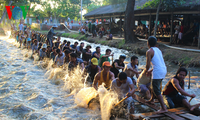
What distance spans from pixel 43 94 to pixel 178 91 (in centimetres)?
467

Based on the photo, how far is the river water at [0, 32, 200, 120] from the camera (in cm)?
564

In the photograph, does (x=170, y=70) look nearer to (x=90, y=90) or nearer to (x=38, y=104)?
(x=90, y=90)

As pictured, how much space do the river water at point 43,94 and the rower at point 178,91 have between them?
0.73 metres

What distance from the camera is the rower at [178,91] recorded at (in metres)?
4.51

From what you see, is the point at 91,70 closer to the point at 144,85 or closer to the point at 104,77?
the point at 104,77

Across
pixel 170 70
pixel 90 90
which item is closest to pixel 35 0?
pixel 170 70

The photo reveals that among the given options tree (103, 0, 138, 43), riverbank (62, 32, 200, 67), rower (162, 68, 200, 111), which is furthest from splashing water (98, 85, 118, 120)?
tree (103, 0, 138, 43)

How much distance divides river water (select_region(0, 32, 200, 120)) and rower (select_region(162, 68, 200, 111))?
28.6 inches

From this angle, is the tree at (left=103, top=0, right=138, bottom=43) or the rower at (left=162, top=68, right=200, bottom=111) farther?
the tree at (left=103, top=0, right=138, bottom=43)

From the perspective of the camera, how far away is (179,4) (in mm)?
12484

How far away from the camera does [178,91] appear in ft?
15.0

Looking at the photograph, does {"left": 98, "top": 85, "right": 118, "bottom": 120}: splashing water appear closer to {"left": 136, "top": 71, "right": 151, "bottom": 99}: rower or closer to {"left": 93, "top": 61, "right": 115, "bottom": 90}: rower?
{"left": 93, "top": 61, "right": 115, "bottom": 90}: rower

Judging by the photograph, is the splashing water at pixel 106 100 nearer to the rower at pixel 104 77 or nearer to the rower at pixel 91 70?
the rower at pixel 104 77

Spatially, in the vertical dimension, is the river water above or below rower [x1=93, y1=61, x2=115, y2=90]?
below
